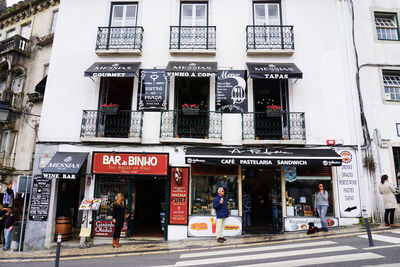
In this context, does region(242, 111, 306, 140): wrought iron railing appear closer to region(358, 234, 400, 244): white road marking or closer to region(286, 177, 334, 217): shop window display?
region(286, 177, 334, 217): shop window display

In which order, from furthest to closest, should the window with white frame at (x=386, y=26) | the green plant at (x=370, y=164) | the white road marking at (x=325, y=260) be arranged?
the window with white frame at (x=386, y=26) → the green plant at (x=370, y=164) → the white road marking at (x=325, y=260)

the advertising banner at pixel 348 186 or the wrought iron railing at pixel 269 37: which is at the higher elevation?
the wrought iron railing at pixel 269 37

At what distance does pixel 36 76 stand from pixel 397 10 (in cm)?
1907

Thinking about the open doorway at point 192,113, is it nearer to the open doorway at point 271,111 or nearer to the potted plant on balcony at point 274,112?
the open doorway at point 271,111

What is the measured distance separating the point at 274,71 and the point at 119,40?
21.4 ft

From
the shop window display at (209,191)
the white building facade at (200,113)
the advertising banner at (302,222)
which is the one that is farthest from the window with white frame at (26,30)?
the advertising banner at (302,222)

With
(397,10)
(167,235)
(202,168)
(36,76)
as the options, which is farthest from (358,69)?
(36,76)

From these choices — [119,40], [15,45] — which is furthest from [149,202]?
[15,45]

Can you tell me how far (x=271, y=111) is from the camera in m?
9.95

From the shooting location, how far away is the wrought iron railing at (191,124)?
10.1 meters

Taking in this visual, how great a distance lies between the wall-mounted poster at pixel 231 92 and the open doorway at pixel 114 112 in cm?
371

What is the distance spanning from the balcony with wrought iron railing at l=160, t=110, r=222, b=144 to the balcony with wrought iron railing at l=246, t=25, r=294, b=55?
3.18 metres

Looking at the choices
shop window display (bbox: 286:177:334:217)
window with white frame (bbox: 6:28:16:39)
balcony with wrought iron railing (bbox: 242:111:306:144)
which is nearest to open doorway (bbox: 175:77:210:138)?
balcony with wrought iron railing (bbox: 242:111:306:144)

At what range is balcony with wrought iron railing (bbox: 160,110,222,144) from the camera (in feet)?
32.7
